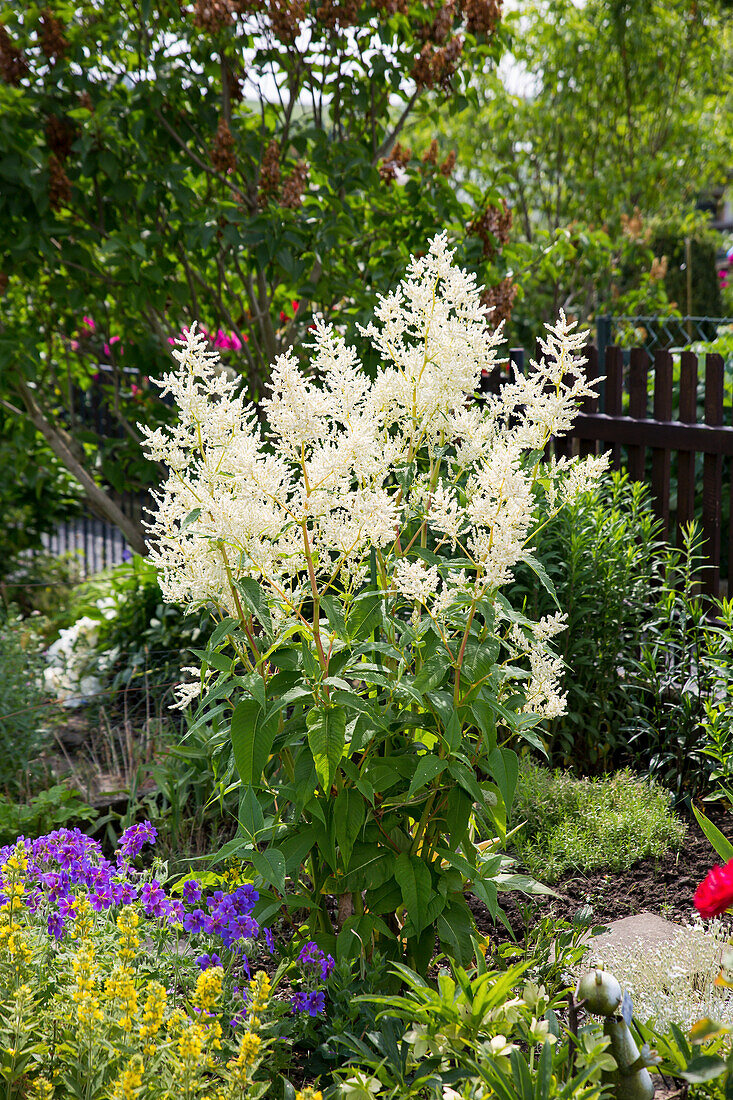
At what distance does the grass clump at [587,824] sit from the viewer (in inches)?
118

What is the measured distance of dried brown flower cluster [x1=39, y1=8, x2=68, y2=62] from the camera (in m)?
4.52

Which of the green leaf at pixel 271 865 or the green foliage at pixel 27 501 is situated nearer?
the green leaf at pixel 271 865

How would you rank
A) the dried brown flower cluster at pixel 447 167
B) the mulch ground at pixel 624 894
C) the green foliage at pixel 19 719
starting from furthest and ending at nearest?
the dried brown flower cluster at pixel 447 167
the green foliage at pixel 19 719
the mulch ground at pixel 624 894

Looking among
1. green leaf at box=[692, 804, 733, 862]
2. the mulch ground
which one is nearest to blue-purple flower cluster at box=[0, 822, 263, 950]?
the mulch ground

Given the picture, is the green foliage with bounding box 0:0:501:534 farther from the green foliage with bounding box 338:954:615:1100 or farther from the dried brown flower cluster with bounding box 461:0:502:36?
the green foliage with bounding box 338:954:615:1100

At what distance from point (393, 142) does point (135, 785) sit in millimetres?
3773

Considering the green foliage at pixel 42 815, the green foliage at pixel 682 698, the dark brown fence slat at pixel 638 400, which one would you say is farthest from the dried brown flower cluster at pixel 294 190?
the green foliage at pixel 42 815

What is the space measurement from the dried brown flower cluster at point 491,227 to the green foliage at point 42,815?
3296 mm

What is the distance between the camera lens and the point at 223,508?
1.92 metres

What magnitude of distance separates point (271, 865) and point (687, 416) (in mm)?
3254

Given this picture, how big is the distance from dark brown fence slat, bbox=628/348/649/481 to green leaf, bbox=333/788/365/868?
3103 millimetres

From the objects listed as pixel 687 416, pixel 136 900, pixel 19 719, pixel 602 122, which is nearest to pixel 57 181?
pixel 19 719

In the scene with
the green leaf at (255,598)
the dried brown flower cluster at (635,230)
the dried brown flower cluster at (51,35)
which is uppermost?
the dried brown flower cluster at (635,230)

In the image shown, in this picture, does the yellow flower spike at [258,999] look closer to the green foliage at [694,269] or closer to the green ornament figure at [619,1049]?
the green ornament figure at [619,1049]
